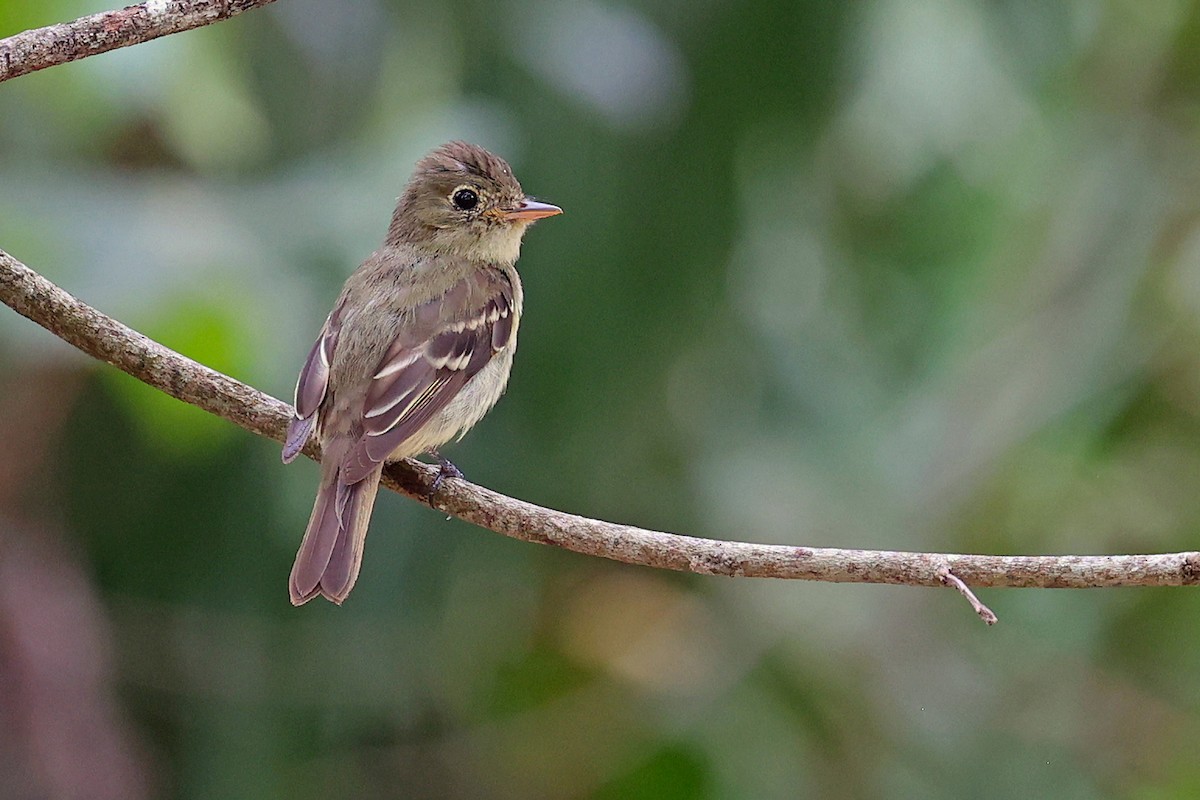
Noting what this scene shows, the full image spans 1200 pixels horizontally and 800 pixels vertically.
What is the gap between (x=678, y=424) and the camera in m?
5.76

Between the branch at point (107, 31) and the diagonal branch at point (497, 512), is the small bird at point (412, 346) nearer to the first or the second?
the diagonal branch at point (497, 512)

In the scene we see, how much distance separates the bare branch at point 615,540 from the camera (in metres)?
2.76

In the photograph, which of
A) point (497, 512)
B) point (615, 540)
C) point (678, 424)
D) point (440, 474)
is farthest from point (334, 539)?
point (678, 424)

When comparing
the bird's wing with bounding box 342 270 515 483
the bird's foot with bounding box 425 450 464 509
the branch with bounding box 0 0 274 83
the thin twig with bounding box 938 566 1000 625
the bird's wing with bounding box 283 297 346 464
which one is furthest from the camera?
the bird's wing with bounding box 342 270 515 483

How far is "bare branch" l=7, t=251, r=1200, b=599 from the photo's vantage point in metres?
2.76

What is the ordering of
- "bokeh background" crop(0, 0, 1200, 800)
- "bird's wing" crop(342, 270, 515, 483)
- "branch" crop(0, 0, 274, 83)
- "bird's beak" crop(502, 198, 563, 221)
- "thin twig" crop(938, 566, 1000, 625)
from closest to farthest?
"branch" crop(0, 0, 274, 83) < "thin twig" crop(938, 566, 1000, 625) < "bird's wing" crop(342, 270, 515, 483) < "bird's beak" crop(502, 198, 563, 221) < "bokeh background" crop(0, 0, 1200, 800)

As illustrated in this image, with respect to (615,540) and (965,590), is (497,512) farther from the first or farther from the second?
(965,590)

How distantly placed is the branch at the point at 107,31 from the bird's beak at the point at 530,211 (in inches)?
72.3

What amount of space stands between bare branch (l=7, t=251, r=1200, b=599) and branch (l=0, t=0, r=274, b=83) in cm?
64

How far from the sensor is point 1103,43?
241 inches

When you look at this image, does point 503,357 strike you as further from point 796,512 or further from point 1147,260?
point 1147,260

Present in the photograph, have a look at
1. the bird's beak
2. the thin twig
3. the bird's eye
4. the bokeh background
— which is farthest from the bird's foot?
the thin twig

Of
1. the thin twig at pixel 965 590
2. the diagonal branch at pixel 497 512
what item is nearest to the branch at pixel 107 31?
the diagonal branch at pixel 497 512

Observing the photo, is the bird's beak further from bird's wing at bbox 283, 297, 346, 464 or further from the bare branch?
the bare branch
